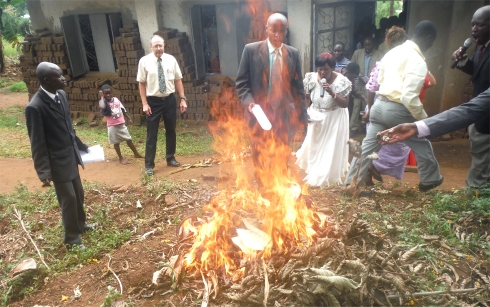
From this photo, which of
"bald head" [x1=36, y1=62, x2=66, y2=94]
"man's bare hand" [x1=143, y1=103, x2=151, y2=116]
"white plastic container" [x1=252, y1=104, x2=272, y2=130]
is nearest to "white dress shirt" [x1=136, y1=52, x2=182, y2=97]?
"man's bare hand" [x1=143, y1=103, x2=151, y2=116]

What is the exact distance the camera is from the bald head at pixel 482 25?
4.00 m

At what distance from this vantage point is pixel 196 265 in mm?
3363

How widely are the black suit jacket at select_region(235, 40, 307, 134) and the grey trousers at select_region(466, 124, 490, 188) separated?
1.99 m

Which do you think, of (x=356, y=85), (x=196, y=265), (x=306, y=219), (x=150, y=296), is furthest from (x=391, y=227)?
(x=356, y=85)

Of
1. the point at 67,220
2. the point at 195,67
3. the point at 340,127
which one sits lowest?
the point at 67,220

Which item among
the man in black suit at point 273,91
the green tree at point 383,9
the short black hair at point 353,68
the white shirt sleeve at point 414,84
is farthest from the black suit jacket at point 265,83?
the green tree at point 383,9

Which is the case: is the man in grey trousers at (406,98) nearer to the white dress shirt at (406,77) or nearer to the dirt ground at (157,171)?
the white dress shirt at (406,77)

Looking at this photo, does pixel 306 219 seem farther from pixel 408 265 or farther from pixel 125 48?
pixel 125 48

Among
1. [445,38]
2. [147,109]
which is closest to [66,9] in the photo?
[147,109]

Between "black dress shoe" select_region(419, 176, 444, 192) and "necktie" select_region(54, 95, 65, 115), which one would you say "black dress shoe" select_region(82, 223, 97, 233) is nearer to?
"necktie" select_region(54, 95, 65, 115)

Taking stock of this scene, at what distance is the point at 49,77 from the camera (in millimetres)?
3947

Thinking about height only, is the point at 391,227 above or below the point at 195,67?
below

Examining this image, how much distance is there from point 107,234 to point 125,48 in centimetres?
622

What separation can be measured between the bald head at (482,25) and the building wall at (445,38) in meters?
3.74
